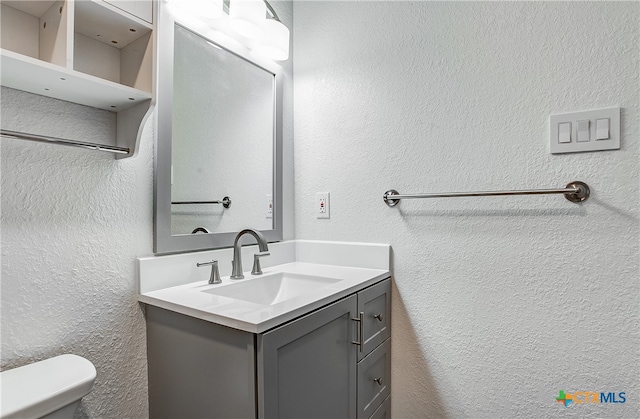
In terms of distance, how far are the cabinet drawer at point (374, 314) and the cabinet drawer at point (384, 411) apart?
0.79ft

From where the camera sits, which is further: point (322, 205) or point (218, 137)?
point (322, 205)

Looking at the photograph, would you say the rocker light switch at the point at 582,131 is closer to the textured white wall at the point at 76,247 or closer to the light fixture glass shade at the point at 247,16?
the light fixture glass shade at the point at 247,16

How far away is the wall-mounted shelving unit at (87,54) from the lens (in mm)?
757

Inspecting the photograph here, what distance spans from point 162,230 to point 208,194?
0.79ft

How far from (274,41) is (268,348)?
113 cm

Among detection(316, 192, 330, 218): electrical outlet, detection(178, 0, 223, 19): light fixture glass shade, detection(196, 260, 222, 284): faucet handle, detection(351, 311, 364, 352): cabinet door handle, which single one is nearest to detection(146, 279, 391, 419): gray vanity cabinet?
detection(351, 311, 364, 352): cabinet door handle

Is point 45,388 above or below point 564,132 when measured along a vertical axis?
below

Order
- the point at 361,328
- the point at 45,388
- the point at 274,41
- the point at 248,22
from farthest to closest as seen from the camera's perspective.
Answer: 1. the point at 274,41
2. the point at 248,22
3. the point at 361,328
4. the point at 45,388

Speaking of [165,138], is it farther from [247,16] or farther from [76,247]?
[247,16]

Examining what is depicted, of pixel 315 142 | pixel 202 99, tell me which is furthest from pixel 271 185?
pixel 202 99

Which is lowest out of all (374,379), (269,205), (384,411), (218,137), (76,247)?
(384,411)

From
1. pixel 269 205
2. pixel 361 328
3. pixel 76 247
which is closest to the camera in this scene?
pixel 76 247

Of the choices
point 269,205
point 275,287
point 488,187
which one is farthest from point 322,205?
point 488,187

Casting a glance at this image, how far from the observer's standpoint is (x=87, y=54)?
3.01ft
